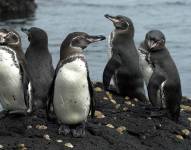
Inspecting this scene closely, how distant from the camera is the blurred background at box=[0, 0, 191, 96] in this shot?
61.8 feet

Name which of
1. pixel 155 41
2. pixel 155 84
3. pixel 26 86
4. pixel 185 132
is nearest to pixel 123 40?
pixel 155 41

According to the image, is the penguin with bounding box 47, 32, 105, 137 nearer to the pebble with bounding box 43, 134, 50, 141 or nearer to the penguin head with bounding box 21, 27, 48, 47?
the pebble with bounding box 43, 134, 50, 141

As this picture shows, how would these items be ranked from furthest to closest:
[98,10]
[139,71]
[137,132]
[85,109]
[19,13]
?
1. [98,10]
2. [19,13]
3. [139,71]
4. [137,132]
5. [85,109]

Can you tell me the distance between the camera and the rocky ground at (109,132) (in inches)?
281

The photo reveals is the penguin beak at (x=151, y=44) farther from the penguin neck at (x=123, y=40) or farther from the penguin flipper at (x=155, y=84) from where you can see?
the penguin neck at (x=123, y=40)

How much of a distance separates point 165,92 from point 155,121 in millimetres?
538

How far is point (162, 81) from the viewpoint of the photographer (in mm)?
8672

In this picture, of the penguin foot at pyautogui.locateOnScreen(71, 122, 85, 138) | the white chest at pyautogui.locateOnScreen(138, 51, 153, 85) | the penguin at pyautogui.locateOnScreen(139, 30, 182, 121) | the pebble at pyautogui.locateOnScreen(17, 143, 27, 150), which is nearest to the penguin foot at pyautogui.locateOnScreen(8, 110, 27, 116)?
the penguin foot at pyautogui.locateOnScreen(71, 122, 85, 138)

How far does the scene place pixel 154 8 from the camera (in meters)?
27.7

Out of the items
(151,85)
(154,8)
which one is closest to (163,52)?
(151,85)

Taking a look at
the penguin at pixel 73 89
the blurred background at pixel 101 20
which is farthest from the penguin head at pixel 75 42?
the blurred background at pixel 101 20

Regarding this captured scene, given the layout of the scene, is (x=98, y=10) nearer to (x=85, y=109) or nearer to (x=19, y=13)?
(x=19, y=13)

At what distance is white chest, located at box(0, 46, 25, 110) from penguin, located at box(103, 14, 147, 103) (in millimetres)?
2207

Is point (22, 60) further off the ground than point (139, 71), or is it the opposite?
point (22, 60)
